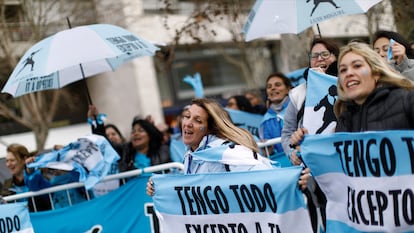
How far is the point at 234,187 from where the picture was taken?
383 cm

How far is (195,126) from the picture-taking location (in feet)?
14.0

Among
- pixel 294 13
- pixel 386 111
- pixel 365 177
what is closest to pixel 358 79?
pixel 386 111

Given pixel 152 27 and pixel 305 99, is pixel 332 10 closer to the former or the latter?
pixel 305 99

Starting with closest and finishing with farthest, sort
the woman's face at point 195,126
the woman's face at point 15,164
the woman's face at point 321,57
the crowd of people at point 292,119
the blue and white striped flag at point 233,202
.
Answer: the crowd of people at point 292,119 < the blue and white striped flag at point 233,202 < the woman's face at point 195,126 < the woman's face at point 321,57 < the woman's face at point 15,164

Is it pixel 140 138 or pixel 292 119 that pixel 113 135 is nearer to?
pixel 140 138

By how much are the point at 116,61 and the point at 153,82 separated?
16.0 meters

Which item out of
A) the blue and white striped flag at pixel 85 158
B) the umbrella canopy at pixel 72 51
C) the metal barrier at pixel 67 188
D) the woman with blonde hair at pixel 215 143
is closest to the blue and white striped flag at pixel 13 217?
the metal barrier at pixel 67 188

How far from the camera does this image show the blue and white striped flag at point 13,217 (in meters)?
5.33

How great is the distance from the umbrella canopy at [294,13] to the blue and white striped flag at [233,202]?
179 cm

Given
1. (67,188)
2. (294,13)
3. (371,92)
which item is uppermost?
(294,13)

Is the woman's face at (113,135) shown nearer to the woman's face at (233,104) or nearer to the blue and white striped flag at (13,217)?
the woman's face at (233,104)

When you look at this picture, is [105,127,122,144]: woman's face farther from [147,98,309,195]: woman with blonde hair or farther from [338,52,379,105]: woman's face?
[338,52,379,105]: woman's face

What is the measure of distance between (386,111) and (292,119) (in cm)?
141

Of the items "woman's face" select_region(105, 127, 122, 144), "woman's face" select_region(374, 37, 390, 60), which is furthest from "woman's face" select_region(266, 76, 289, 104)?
"woman's face" select_region(105, 127, 122, 144)
